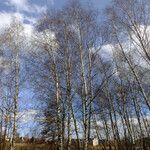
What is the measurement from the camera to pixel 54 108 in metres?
14.6

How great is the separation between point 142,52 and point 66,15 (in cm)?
512

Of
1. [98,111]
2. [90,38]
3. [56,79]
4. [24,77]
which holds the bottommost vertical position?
[98,111]

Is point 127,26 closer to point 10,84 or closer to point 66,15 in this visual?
point 66,15

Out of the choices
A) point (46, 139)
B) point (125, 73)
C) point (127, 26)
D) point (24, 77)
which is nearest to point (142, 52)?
point (127, 26)

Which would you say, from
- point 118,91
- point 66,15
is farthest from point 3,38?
point 118,91

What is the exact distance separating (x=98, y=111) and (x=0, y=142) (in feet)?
55.7

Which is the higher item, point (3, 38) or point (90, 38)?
point (3, 38)

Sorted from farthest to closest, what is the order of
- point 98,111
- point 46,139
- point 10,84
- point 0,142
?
point 46,139, point 0,142, point 10,84, point 98,111

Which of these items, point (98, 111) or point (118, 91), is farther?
point (118, 91)

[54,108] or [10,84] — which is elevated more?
[10,84]

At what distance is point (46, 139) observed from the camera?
30.2 m

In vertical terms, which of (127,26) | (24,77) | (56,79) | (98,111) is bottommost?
(98,111)

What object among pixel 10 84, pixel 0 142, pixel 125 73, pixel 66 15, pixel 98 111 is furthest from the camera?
pixel 0 142

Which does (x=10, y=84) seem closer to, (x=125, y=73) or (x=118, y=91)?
(x=125, y=73)
